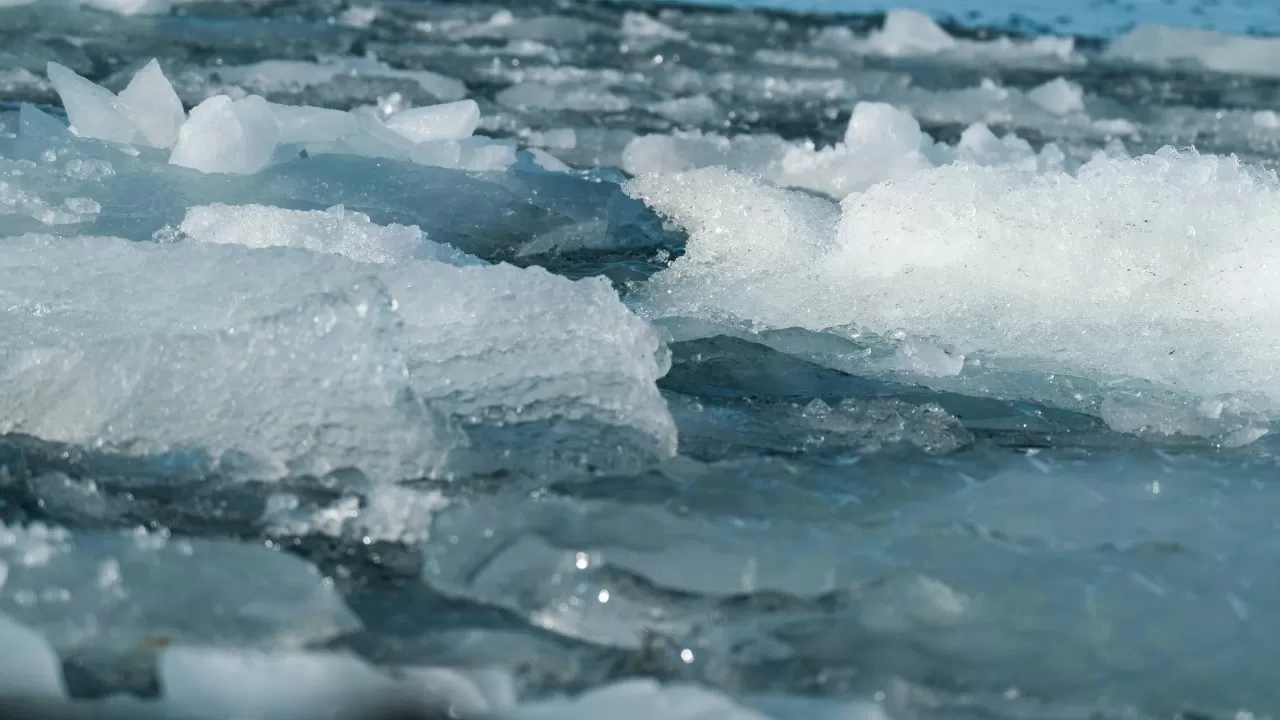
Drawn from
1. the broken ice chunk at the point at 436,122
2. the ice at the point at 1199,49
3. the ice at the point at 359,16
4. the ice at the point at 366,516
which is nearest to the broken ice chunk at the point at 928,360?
the ice at the point at 366,516

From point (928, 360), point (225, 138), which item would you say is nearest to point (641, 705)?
point (928, 360)

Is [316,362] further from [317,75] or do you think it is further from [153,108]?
[317,75]

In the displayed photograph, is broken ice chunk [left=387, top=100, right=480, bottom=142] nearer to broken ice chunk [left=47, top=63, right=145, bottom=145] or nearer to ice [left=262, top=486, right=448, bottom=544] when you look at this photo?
broken ice chunk [left=47, top=63, right=145, bottom=145]

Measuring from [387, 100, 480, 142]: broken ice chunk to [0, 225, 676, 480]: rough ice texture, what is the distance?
56.6 inches

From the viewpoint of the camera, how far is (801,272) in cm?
306

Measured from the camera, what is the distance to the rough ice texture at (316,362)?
2.08m

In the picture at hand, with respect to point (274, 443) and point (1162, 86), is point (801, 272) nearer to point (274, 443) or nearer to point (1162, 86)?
Result: point (274, 443)

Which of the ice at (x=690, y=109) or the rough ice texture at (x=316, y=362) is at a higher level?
the rough ice texture at (x=316, y=362)

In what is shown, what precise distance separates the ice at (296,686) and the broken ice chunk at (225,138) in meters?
2.06

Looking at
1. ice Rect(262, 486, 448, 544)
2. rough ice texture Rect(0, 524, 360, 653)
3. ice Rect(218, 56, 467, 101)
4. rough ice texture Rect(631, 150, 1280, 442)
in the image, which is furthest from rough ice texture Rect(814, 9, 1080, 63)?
rough ice texture Rect(0, 524, 360, 653)

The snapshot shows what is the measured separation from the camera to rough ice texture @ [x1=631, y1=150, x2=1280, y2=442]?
2715 millimetres

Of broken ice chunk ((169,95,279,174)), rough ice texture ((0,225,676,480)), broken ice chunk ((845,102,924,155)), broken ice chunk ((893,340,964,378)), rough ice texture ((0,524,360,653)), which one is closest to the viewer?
rough ice texture ((0,524,360,653))

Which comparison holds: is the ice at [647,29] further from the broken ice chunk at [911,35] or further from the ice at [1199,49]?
the ice at [1199,49]

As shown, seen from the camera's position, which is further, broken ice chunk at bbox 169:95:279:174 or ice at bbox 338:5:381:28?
ice at bbox 338:5:381:28
